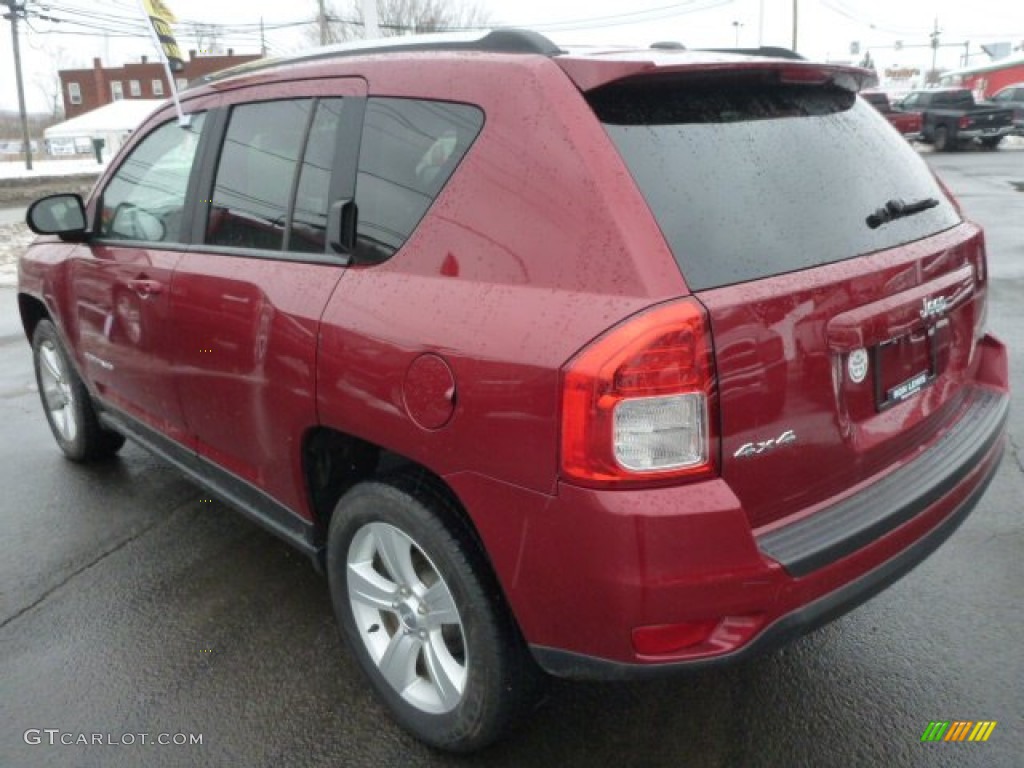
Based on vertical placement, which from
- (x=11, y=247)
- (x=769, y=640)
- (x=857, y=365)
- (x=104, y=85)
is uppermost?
(x=104, y=85)

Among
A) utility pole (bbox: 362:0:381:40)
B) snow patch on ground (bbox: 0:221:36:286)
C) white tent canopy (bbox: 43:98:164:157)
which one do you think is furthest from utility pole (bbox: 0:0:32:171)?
utility pole (bbox: 362:0:381:40)

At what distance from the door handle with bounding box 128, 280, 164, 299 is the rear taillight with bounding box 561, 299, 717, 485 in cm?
198

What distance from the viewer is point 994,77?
56.9 metres

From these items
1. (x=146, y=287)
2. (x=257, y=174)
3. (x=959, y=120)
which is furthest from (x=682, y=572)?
(x=959, y=120)

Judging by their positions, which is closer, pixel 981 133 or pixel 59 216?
pixel 59 216

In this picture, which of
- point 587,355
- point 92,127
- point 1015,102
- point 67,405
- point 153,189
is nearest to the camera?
point 587,355

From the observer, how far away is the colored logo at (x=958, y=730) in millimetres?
2391

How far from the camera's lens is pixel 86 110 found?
79.2 metres

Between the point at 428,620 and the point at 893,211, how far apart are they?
5.45 feet

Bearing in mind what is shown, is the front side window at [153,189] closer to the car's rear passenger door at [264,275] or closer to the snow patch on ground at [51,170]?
the car's rear passenger door at [264,275]

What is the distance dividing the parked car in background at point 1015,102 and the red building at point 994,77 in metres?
24.3

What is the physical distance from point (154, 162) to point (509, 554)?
8.23 ft

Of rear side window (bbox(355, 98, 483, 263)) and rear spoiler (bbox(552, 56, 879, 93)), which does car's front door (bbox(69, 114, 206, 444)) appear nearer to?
rear side window (bbox(355, 98, 483, 263))

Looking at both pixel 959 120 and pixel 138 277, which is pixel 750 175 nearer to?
pixel 138 277
